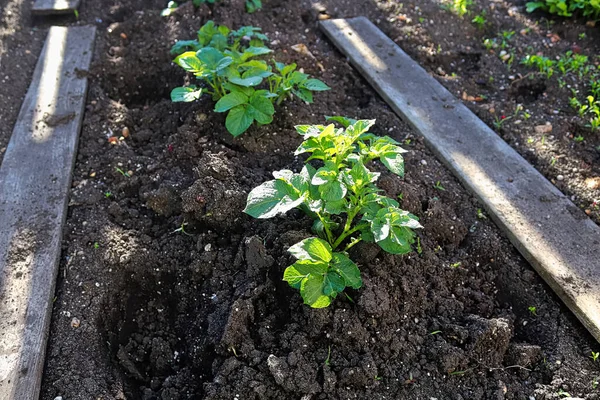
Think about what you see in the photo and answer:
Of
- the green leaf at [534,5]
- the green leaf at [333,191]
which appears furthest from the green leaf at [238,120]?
the green leaf at [534,5]

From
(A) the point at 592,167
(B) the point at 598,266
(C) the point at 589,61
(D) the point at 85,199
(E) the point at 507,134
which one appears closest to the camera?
(B) the point at 598,266

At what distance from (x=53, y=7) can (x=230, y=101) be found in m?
2.56

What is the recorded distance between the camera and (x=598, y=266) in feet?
7.02

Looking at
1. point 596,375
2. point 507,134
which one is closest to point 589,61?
point 507,134

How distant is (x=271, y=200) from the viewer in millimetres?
1830

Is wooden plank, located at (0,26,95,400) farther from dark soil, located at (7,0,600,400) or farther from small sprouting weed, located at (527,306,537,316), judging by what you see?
small sprouting weed, located at (527,306,537,316)

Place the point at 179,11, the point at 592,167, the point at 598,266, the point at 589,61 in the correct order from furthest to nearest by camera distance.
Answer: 1. the point at 179,11
2. the point at 589,61
3. the point at 592,167
4. the point at 598,266

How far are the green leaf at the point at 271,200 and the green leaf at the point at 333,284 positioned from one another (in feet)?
0.92

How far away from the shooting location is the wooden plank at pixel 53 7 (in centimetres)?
402

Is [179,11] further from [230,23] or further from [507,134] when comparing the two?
[507,134]

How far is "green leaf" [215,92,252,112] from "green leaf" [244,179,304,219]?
683mm

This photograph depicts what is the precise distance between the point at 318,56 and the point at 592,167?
182 cm

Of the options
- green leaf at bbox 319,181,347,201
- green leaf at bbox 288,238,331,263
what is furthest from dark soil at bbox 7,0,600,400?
green leaf at bbox 319,181,347,201

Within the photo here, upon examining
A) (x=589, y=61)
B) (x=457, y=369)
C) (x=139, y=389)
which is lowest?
(x=139, y=389)
